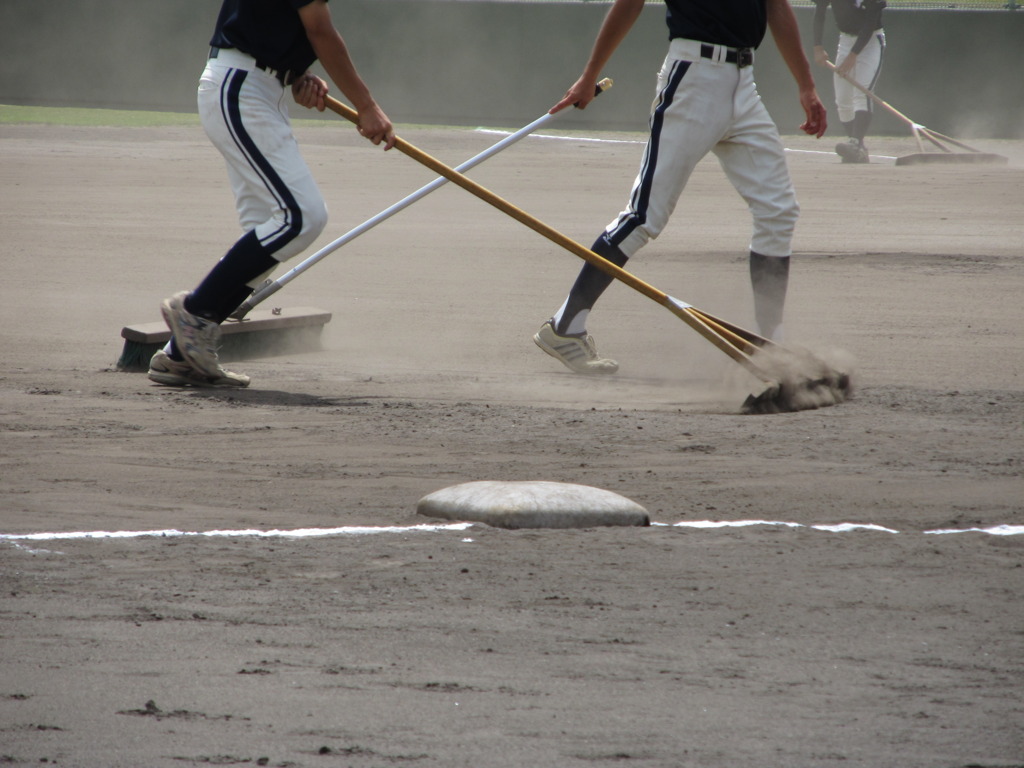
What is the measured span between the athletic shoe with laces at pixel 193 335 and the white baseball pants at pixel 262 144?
0.42m

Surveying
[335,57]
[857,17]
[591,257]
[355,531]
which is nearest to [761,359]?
[591,257]

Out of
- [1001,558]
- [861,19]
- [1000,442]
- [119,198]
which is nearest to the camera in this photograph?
[1001,558]

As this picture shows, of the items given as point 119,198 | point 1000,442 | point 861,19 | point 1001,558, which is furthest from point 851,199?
point 1001,558

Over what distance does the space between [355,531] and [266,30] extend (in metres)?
2.32

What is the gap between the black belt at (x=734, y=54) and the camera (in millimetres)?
5609

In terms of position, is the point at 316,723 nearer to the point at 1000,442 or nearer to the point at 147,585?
the point at 147,585

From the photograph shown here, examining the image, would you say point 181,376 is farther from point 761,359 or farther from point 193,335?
point 761,359

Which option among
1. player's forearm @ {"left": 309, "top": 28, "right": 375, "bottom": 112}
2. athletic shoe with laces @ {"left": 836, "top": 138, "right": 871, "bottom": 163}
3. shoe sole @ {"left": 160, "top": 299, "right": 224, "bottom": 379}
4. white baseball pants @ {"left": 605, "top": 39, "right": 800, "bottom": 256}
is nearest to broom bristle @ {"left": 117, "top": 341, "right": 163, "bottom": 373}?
shoe sole @ {"left": 160, "top": 299, "right": 224, "bottom": 379}

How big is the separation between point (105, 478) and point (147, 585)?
1.03m

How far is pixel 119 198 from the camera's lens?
39.5 feet

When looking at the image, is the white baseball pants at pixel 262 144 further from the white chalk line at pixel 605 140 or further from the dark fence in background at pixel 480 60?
the dark fence in background at pixel 480 60

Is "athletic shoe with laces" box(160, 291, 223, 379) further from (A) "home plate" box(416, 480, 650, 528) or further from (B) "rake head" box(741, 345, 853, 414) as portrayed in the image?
(B) "rake head" box(741, 345, 853, 414)

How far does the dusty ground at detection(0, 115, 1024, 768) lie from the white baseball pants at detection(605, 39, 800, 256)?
0.65 meters

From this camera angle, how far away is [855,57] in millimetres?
15773
